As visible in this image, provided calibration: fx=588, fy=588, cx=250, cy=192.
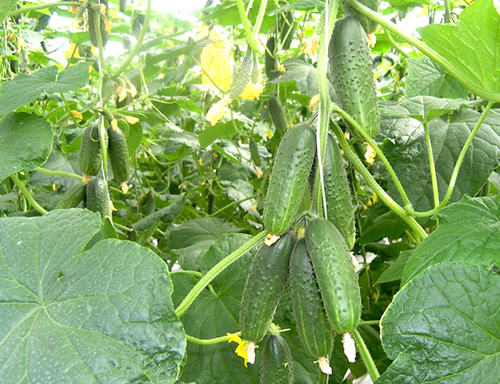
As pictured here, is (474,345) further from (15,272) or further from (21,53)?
(21,53)

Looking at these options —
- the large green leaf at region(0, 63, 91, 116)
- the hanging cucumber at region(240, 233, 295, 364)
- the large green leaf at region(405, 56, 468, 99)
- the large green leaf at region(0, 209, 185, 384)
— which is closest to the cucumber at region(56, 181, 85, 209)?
the large green leaf at region(0, 63, 91, 116)

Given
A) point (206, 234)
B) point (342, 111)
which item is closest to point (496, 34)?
point (342, 111)

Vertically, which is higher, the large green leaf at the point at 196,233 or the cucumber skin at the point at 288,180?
the cucumber skin at the point at 288,180

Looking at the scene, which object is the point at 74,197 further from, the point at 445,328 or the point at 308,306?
the point at 445,328

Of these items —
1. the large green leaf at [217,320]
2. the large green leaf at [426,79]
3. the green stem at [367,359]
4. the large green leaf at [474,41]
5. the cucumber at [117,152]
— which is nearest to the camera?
the green stem at [367,359]

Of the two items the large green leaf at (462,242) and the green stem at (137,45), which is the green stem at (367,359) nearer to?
the large green leaf at (462,242)

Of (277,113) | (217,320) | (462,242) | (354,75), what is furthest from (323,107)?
(277,113)

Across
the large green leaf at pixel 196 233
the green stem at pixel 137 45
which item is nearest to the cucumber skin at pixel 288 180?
the green stem at pixel 137 45

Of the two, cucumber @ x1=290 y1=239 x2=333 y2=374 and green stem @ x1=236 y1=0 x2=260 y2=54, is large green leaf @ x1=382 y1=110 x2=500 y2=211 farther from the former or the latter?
cucumber @ x1=290 y1=239 x2=333 y2=374
